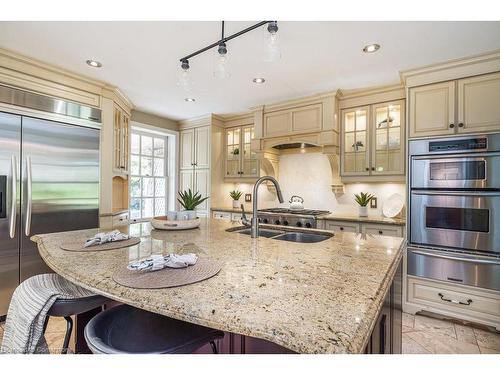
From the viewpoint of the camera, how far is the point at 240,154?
4227 millimetres

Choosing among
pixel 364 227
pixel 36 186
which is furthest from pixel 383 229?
pixel 36 186

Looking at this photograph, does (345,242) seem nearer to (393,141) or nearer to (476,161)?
(476,161)

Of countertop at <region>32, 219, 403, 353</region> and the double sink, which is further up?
countertop at <region>32, 219, 403, 353</region>

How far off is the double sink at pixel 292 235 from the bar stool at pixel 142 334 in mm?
889

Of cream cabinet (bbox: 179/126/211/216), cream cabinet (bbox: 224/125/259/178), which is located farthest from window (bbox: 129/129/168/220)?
cream cabinet (bbox: 224/125/259/178)

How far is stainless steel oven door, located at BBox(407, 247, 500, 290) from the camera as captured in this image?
2.23 m

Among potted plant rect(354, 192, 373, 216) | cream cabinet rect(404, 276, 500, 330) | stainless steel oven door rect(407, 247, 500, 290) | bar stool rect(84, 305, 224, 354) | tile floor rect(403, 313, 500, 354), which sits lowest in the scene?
tile floor rect(403, 313, 500, 354)

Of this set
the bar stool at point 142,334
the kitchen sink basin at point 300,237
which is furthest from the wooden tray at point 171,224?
the bar stool at point 142,334

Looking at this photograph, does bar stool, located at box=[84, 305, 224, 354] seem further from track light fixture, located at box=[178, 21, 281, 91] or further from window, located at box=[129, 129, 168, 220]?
window, located at box=[129, 129, 168, 220]

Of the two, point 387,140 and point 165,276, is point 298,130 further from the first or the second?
point 165,276

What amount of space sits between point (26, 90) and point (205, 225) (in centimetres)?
211

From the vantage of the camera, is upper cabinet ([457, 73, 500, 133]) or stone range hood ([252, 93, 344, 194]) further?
stone range hood ([252, 93, 344, 194])

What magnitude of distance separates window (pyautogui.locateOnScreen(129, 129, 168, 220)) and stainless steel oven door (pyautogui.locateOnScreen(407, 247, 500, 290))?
12.4 feet

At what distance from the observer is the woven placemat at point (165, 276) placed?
80cm
